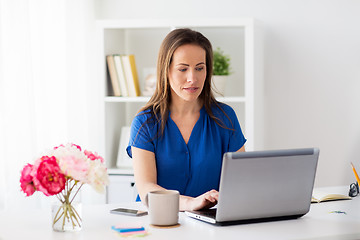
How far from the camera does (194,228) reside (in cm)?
160

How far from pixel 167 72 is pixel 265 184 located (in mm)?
772

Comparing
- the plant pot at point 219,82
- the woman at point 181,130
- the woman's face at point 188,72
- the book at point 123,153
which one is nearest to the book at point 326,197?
the woman at point 181,130

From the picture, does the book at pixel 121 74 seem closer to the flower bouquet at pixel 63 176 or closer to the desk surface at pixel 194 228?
the desk surface at pixel 194 228

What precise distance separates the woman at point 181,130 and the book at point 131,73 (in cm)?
121

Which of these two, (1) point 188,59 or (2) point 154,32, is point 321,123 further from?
A: (1) point 188,59

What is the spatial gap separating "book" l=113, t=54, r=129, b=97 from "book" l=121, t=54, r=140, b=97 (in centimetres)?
2

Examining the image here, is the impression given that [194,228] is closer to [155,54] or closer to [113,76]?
[113,76]

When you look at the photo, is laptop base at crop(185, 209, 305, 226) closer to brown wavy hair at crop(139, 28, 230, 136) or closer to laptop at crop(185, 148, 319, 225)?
laptop at crop(185, 148, 319, 225)

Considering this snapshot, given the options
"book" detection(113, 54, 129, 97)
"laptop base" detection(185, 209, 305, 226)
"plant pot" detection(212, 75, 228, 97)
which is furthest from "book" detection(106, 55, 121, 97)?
"laptop base" detection(185, 209, 305, 226)

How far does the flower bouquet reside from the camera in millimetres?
1526

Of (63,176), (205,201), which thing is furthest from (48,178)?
(205,201)

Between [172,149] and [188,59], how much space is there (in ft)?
1.22

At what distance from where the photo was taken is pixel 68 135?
129 inches

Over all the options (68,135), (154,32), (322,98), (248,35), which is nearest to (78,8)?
(154,32)
